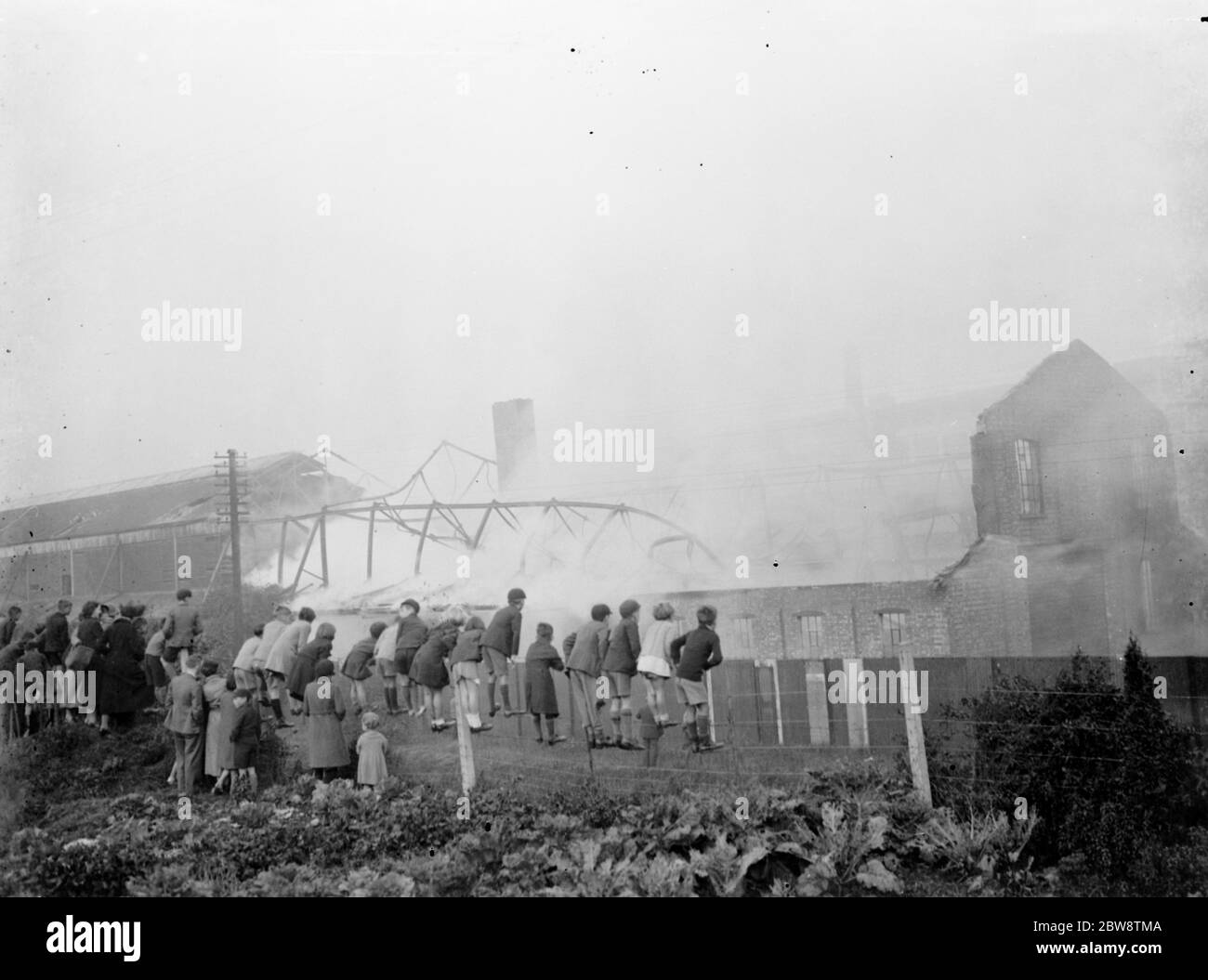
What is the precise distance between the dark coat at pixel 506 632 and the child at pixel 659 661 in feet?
3.07

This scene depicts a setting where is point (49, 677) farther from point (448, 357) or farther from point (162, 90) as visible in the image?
point (162, 90)

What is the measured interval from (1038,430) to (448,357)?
4.28 metres

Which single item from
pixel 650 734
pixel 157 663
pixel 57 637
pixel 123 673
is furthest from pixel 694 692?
pixel 57 637

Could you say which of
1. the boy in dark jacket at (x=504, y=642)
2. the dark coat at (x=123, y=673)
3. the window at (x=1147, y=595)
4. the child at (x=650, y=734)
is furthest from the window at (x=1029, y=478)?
the dark coat at (x=123, y=673)

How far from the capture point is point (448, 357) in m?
8.83

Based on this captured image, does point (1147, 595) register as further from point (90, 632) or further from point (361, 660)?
point (90, 632)

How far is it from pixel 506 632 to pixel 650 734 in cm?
127

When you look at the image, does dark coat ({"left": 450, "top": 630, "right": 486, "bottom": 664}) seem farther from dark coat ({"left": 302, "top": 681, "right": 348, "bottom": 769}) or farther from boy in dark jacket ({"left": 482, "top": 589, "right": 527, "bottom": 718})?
dark coat ({"left": 302, "top": 681, "right": 348, "bottom": 769})

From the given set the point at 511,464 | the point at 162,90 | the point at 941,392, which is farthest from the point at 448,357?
the point at 941,392

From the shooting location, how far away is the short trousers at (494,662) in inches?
340

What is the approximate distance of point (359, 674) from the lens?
883 centimetres

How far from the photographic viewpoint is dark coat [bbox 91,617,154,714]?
30.0 ft

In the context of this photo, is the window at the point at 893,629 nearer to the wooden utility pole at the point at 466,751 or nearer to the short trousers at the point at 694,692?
the short trousers at the point at 694,692
